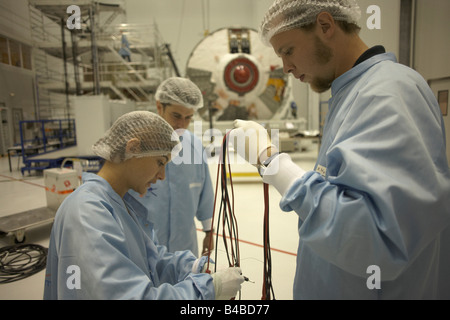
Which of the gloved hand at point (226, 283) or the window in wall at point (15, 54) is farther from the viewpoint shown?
the window in wall at point (15, 54)

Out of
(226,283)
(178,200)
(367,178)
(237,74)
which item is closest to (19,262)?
(178,200)

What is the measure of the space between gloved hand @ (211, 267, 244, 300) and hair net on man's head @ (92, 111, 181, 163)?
1.47 feet

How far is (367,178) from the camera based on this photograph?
543 mm

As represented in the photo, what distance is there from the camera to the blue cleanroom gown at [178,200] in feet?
4.93

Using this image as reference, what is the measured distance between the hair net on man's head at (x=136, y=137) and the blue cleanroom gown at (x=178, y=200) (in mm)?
612

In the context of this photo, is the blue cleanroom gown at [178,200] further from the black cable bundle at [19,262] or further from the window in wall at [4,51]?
the window in wall at [4,51]

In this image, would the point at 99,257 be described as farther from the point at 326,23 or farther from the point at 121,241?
the point at 326,23

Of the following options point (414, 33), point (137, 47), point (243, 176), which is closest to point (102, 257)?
point (414, 33)

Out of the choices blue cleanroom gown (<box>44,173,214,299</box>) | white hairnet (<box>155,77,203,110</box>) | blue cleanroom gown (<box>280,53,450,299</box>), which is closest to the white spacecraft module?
white hairnet (<box>155,77,203,110</box>)

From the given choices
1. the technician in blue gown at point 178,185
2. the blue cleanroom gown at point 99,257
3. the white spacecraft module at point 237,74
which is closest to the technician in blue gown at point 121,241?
the blue cleanroom gown at point 99,257

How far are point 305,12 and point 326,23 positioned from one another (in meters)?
0.07

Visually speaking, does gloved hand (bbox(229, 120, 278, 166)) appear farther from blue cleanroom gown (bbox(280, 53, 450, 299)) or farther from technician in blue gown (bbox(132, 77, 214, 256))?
technician in blue gown (bbox(132, 77, 214, 256))

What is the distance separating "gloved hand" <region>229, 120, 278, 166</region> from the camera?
78 cm

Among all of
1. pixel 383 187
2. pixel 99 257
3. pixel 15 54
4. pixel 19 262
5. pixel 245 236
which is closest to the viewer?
pixel 383 187
